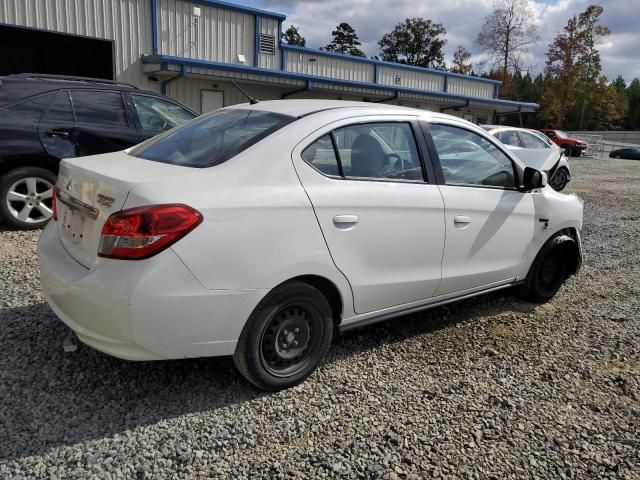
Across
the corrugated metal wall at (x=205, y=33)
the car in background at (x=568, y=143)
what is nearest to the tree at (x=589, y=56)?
the car in background at (x=568, y=143)

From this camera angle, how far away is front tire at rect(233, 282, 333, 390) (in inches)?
112

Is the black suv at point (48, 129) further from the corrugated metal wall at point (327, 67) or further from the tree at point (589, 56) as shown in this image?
the tree at point (589, 56)

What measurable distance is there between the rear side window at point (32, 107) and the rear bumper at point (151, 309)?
3.97 m

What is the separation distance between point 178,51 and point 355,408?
54.2ft

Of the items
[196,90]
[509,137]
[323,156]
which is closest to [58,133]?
[323,156]

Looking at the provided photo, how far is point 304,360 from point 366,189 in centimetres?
109

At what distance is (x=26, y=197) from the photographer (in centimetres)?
614

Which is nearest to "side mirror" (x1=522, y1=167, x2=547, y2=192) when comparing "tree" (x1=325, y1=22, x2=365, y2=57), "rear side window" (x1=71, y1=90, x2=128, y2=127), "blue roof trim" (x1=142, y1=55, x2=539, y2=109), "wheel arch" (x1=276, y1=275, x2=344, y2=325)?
"wheel arch" (x1=276, y1=275, x2=344, y2=325)

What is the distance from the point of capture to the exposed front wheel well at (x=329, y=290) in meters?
3.00

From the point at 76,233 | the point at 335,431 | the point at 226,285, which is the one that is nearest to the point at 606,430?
the point at 335,431

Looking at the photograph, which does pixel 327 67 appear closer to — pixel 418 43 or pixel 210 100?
pixel 210 100

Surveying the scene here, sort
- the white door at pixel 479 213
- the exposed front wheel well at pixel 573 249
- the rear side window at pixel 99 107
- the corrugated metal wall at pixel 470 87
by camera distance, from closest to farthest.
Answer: the white door at pixel 479 213, the exposed front wheel well at pixel 573 249, the rear side window at pixel 99 107, the corrugated metal wall at pixel 470 87

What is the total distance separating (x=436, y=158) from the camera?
12.0 feet

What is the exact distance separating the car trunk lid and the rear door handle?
845mm
